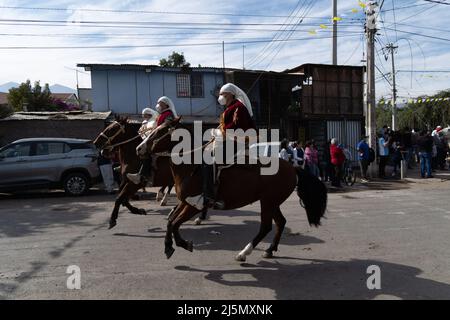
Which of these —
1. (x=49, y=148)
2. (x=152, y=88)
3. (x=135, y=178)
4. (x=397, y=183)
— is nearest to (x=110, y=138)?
(x=135, y=178)

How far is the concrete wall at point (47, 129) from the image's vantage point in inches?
692

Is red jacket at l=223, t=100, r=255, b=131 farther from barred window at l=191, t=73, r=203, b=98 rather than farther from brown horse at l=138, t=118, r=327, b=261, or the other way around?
barred window at l=191, t=73, r=203, b=98

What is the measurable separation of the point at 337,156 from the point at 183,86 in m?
10.4

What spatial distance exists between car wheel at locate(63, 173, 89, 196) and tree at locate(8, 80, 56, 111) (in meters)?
20.1

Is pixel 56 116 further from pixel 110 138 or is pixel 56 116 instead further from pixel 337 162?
pixel 337 162

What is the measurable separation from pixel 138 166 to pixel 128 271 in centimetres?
350

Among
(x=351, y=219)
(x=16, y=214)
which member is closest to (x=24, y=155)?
(x=16, y=214)

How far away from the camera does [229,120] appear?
5734mm

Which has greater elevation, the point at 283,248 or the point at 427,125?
the point at 427,125

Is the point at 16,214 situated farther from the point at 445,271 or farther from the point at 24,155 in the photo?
the point at 445,271

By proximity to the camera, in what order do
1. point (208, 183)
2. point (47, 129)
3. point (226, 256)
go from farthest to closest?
1. point (47, 129)
2. point (226, 256)
3. point (208, 183)

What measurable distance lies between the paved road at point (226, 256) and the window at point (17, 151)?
3091mm

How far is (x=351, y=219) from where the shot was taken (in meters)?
8.66

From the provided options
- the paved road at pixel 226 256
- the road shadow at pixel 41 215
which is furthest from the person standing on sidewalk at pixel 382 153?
the road shadow at pixel 41 215
